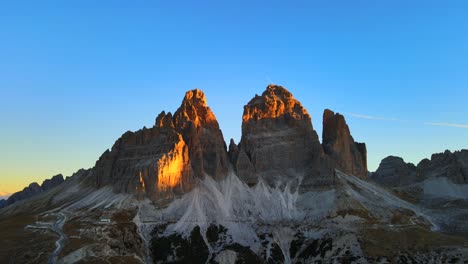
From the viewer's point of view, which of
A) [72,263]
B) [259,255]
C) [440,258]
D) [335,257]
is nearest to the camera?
[72,263]

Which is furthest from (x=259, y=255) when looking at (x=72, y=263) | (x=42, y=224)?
(x=42, y=224)

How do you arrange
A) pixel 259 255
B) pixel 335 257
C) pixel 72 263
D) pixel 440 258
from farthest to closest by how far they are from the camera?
pixel 259 255 < pixel 335 257 < pixel 440 258 < pixel 72 263

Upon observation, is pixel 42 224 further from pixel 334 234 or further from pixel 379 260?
pixel 379 260

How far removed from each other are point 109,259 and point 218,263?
4229cm

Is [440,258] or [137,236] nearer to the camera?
[440,258]

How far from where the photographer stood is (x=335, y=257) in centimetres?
17838

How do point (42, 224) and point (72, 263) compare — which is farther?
point (42, 224)

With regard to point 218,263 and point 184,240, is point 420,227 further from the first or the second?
point 184,240

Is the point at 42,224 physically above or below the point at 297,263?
above

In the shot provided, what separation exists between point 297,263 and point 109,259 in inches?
2875

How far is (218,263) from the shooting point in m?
180

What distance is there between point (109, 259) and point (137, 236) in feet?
110

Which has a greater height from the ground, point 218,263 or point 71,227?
point 71,227

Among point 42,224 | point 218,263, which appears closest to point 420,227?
point 218,263
